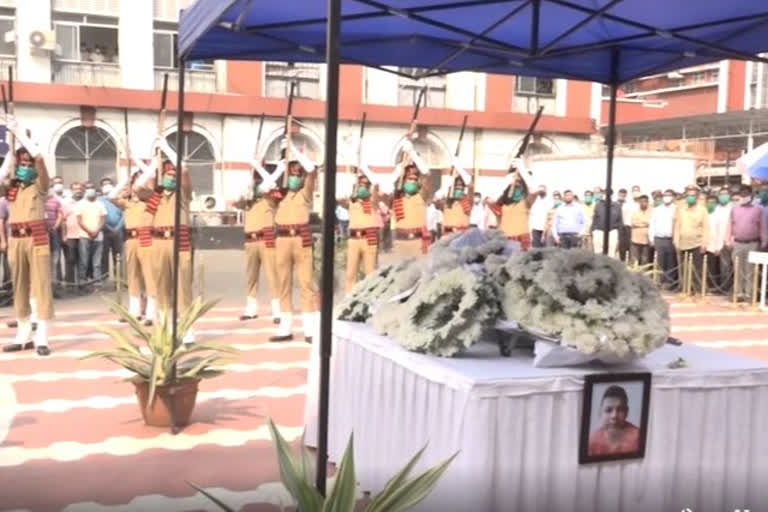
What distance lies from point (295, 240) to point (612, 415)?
5.22m

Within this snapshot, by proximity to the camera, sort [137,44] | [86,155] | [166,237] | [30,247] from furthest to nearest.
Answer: [137,44]
[86,155]
[166,237]
[30,247]

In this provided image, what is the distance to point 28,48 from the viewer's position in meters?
20.5

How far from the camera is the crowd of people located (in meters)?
11.1

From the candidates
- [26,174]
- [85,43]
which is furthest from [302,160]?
[85,43]

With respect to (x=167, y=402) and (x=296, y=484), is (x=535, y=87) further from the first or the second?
(x=296, y=484)

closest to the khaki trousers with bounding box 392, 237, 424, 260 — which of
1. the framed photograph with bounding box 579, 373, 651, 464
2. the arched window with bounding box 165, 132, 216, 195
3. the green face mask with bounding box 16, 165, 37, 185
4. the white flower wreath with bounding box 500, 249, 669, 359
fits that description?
the green face mask with bounding box 16, 165, 37, 185

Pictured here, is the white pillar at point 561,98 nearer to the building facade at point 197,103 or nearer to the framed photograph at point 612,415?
the building facade at point 197,103

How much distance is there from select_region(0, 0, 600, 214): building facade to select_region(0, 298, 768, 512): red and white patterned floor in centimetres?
1336

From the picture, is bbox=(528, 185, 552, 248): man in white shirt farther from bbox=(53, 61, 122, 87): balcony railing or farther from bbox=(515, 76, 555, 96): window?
bbox=(53, 61, 122, 87): balcony railing

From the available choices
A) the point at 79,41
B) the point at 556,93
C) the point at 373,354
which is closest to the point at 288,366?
the point at 373,354

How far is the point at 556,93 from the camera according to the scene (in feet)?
83.2

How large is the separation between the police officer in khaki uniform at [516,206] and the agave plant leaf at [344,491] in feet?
24.1

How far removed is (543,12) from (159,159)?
397 centimetres

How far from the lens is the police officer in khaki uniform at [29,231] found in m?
6.62
